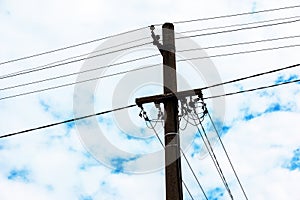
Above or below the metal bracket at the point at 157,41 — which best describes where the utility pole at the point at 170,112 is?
below

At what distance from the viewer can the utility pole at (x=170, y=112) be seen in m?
9.37

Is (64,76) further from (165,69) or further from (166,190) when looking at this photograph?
(166,190)

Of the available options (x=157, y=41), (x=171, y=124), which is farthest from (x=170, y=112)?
(x=157, y=41)

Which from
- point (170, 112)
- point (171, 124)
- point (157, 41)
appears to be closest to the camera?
point (171, 124)

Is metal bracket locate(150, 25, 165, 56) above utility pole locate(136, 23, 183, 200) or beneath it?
above

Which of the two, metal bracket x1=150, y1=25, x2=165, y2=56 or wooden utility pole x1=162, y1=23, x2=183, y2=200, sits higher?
metal bracket x1=150, y1=25, x2=165, y2=56

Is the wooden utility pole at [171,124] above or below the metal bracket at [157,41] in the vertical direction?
below

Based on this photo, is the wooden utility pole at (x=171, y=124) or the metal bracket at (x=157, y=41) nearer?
the wooden utility pole at (x=171, y=124)

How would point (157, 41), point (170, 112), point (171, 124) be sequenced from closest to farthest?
point (171, 124)
point (170, 112)
point (157, 41)

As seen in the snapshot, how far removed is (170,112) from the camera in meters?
10.1

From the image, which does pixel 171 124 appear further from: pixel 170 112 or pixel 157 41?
pixel 157 41

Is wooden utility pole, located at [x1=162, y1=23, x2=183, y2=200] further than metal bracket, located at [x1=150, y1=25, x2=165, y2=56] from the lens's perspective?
No

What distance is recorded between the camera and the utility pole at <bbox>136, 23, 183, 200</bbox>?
9367 mm

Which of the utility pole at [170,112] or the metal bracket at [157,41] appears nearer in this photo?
the utility pole at [170,112]
